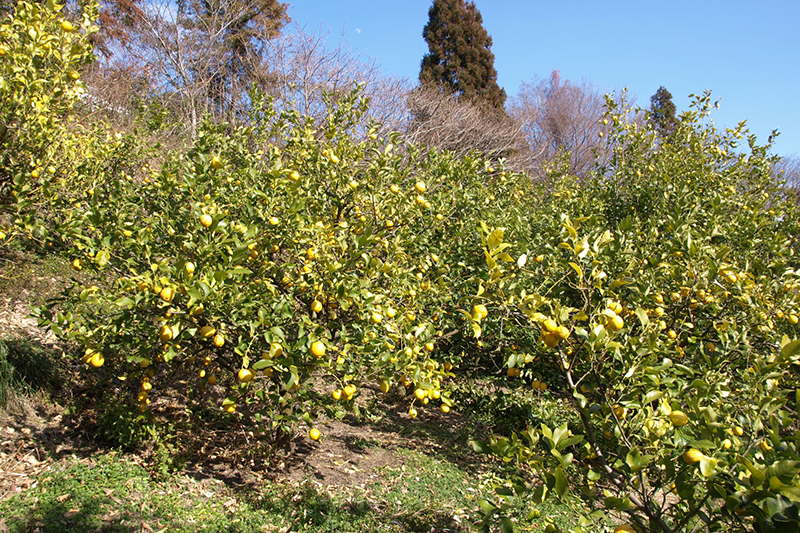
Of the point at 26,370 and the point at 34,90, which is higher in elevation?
the point at 34,90

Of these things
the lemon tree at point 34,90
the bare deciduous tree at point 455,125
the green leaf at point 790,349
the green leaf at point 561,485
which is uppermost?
the bare deciduous tree at point 455,125

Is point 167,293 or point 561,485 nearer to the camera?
point 561,485

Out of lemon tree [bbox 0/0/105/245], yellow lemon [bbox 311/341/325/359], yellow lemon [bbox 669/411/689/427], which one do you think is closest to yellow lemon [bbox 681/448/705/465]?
yellow lemon [bbox 669/411/689/427]

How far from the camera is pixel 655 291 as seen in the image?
261 centimetres

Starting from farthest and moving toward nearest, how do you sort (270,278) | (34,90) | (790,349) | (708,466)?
(34,90), (270,278), (790,349), (708,466)

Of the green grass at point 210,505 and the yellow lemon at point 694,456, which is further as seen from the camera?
the green grass at point 210,505

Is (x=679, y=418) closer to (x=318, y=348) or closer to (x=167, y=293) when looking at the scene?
(x=318, y=348)

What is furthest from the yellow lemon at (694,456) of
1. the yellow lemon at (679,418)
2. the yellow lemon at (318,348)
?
the yellow lemon at (318,348)

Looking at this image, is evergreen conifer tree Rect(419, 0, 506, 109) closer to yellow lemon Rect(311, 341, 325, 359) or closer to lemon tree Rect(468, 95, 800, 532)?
lemon tree Rect(468, 95, 800, 532)

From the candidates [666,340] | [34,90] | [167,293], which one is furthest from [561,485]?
[34,90]

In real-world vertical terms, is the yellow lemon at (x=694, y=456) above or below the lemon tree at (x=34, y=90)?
below

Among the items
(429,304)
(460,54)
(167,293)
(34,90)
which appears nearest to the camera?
(167,293)

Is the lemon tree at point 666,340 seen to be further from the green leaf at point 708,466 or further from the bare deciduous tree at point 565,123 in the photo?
the bare deciduous tree at point 565,123

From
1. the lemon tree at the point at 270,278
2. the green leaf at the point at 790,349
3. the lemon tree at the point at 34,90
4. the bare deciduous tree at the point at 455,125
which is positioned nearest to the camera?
the green leaf at the point at 790,349
